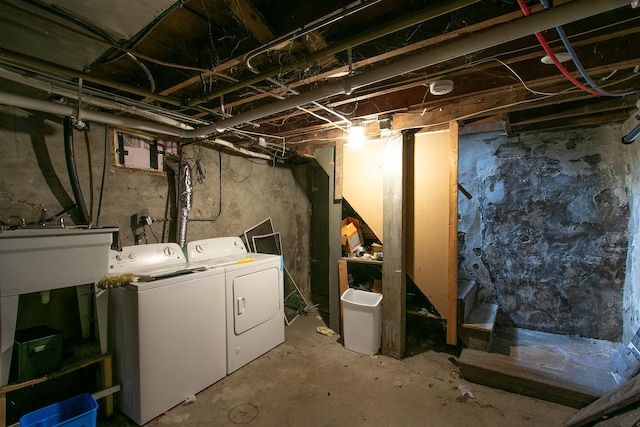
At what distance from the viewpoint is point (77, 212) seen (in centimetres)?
221

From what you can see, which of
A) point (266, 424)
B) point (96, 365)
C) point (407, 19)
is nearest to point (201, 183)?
point (96, 365)

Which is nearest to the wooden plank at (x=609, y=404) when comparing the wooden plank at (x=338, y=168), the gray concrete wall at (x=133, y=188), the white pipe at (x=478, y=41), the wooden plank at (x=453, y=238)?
the wooden plank at (x=453, y=238)

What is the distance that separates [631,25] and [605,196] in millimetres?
2214

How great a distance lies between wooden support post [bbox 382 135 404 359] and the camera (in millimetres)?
2658

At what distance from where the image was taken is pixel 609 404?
1.68 meters

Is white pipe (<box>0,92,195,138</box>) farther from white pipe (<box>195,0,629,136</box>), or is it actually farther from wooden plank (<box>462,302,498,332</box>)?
wooden plank (<box>462,302,498,332</box>)

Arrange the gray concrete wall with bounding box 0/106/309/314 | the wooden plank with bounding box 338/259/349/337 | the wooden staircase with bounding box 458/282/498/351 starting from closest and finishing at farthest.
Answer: the gray concrete wall with bounding box 0/106/309/314 < the wooden staircase with bounding box 458/282/498/351 < the wooden plank with bounding box 338/259/349/337

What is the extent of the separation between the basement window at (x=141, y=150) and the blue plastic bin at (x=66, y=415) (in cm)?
181

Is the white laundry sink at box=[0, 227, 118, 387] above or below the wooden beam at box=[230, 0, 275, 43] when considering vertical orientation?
below

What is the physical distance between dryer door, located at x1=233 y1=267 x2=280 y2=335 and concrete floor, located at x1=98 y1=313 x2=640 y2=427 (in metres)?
0.40

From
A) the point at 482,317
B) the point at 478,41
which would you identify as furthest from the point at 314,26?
the point at 482,317

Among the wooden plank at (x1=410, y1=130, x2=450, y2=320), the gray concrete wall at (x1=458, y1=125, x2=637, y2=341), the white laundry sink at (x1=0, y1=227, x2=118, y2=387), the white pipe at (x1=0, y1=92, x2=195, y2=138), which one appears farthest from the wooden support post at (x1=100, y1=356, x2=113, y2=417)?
the gray concrete wall at (x1=458, y1=125, x2=637, y2=341)

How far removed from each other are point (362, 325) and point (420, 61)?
2.33 m

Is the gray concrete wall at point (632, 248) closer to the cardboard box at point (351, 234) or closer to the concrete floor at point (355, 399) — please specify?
the concrete floor at point (355, 399)
